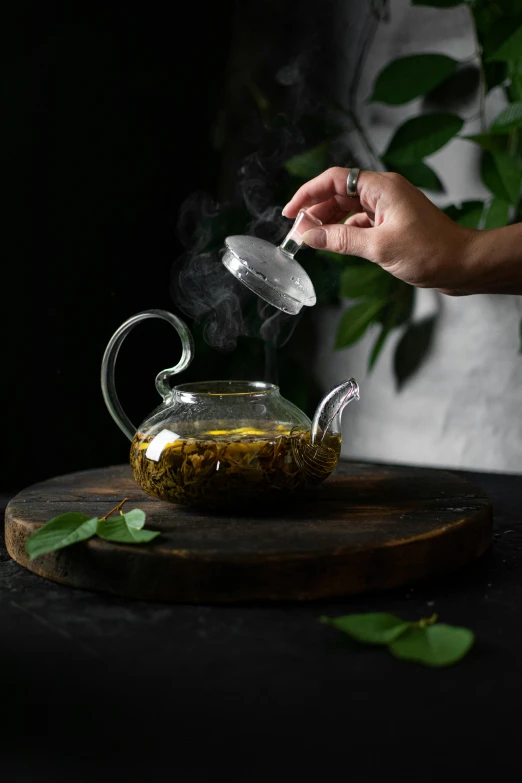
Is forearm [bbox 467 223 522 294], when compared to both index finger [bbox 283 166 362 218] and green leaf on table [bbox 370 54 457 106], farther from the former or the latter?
green leaf on table [bbox 370 54 457 106]

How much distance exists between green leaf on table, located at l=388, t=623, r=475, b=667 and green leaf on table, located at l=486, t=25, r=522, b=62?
1298 mm

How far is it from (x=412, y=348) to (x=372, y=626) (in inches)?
59.5

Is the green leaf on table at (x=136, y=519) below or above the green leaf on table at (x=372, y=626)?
above

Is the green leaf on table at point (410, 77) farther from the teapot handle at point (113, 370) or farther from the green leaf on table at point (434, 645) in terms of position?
the green leaf on table at point (434, 645)

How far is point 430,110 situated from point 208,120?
58cm

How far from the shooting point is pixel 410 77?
189cm

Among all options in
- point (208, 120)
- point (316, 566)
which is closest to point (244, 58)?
point (208, 120)

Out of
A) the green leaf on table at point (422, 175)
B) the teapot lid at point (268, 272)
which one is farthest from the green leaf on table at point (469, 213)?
the teapot lid at point (268, 272)

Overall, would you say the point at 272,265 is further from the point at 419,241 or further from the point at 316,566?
the point at 316,566

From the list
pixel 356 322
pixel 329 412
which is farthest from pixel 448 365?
pixel 329 412

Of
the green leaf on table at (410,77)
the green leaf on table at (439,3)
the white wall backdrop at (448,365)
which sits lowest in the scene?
the white wall backdrop at (448,365)

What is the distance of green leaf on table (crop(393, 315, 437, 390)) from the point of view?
2.24m

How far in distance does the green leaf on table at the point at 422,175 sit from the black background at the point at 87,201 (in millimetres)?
563

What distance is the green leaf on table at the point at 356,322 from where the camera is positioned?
6.93ft
